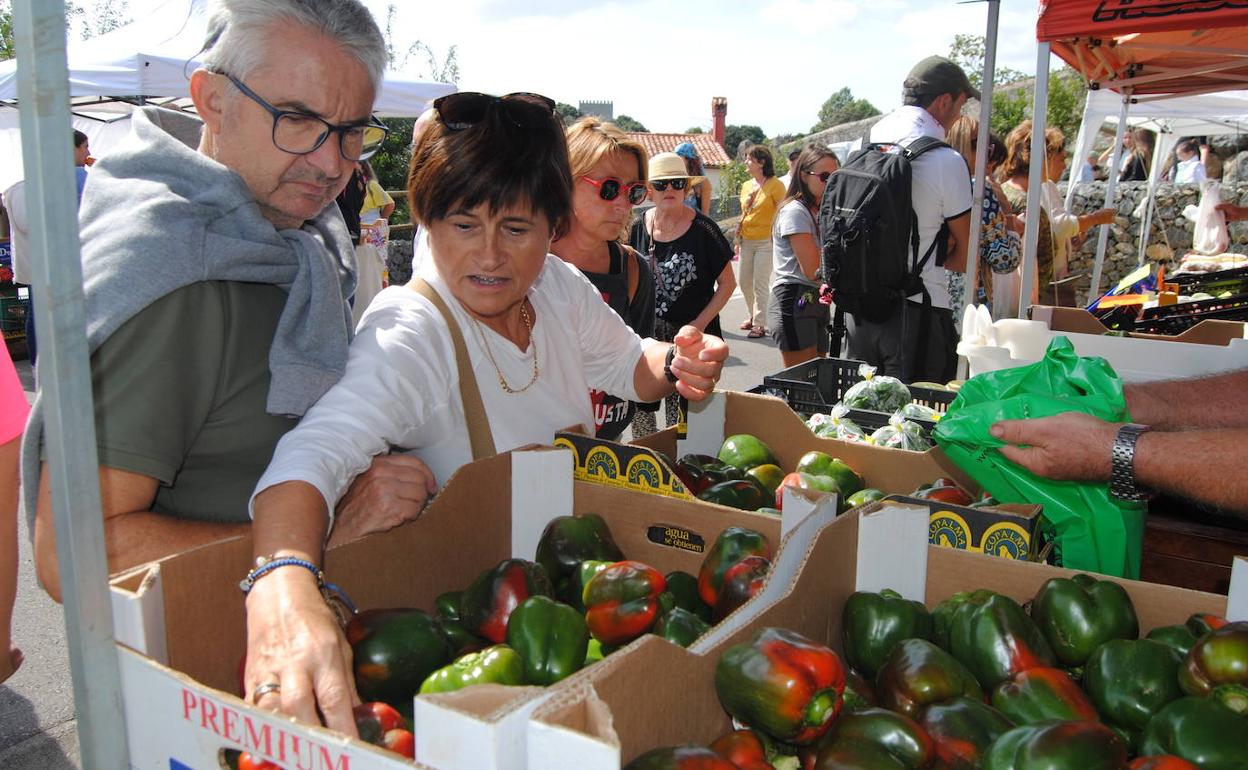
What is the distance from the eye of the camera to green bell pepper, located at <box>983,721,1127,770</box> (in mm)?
1199

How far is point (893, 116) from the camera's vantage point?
4.92 metres

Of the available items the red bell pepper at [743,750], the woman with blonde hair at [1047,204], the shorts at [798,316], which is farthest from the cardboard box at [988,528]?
the woman with blonde hair at [1047,204]

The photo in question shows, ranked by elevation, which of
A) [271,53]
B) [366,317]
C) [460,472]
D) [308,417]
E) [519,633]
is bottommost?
[519,633]

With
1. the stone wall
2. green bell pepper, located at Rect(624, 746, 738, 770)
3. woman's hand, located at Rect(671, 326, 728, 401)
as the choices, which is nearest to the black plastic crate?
woman's hand, located at Rect(671, 326, 728, 401)

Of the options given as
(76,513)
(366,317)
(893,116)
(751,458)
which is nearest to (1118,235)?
(893,116)

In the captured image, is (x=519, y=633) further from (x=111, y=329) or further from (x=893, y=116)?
(x=893, y=116)

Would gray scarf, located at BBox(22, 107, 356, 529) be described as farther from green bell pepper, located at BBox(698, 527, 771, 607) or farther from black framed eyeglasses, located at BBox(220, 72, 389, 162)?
green bell pepper, located at BBox(698, 527, 771, 607)

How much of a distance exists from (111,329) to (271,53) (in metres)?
0.55

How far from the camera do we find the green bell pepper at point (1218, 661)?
144 cm

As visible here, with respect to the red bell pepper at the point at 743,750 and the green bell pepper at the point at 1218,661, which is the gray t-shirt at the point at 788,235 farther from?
the red bell pepper at the point at 743,750

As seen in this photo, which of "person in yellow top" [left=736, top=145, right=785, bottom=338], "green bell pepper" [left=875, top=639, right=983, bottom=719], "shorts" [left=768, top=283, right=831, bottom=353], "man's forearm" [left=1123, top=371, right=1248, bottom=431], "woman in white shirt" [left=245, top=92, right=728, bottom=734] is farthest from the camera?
"person in yellow top" [left=736, top=145, right=785, bottom=338]

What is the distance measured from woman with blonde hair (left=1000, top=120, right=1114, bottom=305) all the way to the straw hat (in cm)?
258

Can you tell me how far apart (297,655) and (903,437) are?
204 cm

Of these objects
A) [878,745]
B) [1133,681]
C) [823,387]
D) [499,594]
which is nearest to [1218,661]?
[1133,681]
